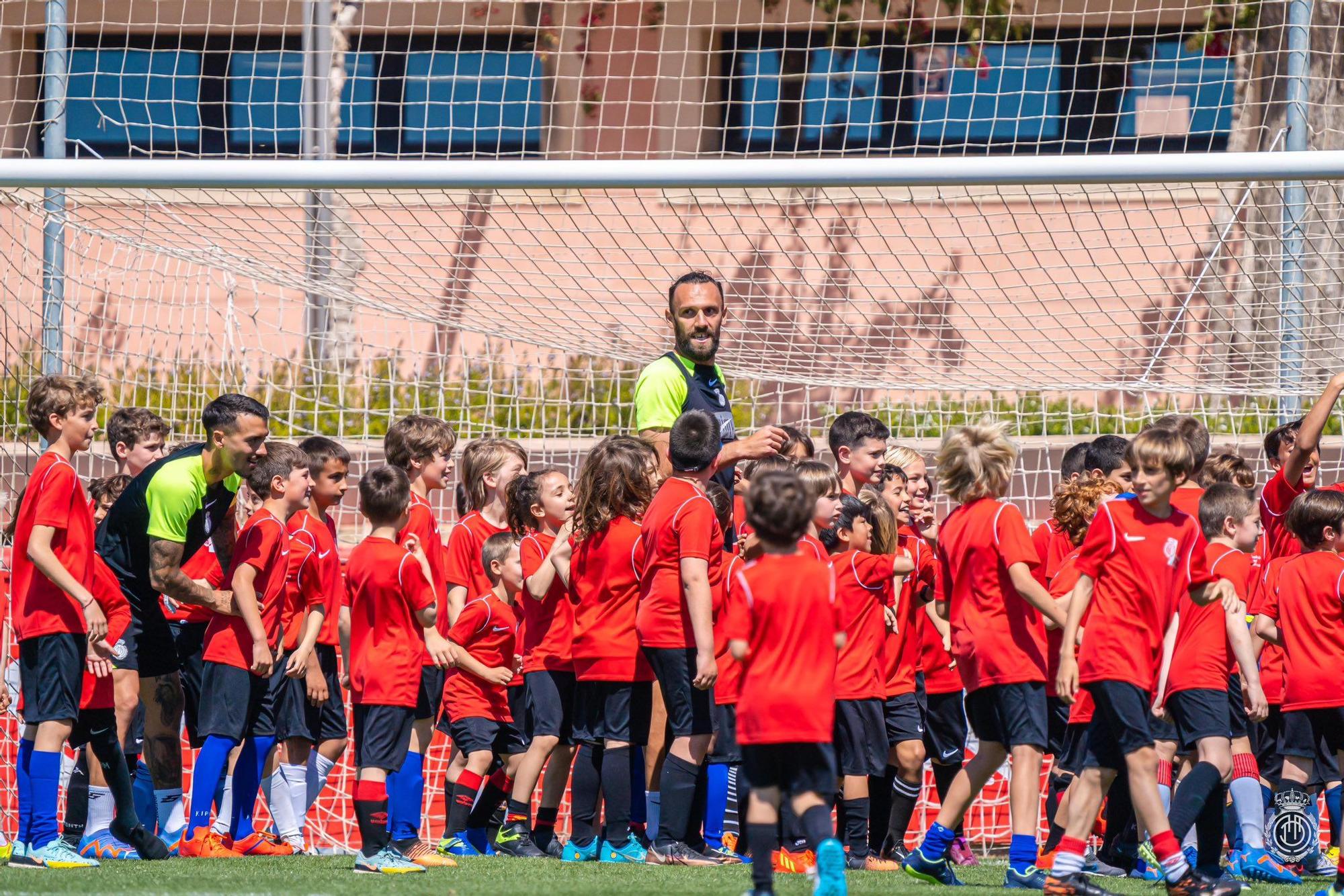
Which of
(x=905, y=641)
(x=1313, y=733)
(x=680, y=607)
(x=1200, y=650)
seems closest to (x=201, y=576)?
(x=680, y=607)

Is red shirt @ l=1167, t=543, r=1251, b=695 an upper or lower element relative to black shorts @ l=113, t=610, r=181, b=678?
upper

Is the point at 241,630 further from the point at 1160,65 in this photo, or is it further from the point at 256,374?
the point at 1160,65

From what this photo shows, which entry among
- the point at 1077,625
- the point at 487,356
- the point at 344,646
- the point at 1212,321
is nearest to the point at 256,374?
the point at 487,356

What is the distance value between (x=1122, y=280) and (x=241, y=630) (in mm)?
4657

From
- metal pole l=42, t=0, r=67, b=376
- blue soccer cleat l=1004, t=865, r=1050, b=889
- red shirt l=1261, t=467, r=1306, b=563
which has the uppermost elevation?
metal pole l=42, t=0, r=67, b=376

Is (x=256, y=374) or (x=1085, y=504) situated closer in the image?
(x=1085, y=504)

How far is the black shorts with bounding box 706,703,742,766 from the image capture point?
20.7ft

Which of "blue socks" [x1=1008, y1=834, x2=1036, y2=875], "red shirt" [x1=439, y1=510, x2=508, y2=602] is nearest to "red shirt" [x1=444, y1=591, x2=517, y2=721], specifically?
"red shirt" [x1=439, y1=510, x2=508, y2=602]

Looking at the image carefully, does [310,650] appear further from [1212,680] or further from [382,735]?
[1212,680]

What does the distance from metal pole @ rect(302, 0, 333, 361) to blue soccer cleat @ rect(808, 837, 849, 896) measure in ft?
13.0

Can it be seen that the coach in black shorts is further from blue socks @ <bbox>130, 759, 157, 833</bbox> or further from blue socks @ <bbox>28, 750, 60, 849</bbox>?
blue socks @ <bbox>28, 750, 60, 849</bbox>

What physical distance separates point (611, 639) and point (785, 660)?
2.00 metres

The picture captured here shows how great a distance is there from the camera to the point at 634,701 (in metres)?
6.62

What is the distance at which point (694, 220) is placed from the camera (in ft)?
28.5
